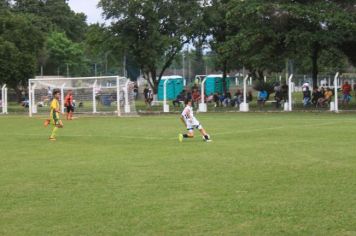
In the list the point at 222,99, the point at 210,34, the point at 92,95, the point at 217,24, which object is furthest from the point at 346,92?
the point at 92,95

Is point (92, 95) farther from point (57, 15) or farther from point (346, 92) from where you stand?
point (57, 15)

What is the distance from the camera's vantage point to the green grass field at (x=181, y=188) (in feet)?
24.5

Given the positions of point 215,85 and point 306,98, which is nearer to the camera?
point 306,98

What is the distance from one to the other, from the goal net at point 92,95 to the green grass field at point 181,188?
20657mm

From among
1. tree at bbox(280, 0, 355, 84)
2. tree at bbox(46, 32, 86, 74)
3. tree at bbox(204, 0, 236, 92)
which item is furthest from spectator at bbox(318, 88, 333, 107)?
tree at bbox(46, 32, 86, 74)

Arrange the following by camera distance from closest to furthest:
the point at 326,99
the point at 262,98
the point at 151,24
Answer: the point at 326,99, the point at 262,98, the point at 151,24

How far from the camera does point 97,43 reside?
47.3 m

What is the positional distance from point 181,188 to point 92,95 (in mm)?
30457

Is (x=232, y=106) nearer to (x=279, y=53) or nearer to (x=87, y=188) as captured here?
(x=279, y=53)

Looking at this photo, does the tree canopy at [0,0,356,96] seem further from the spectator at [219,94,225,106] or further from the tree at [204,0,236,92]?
the spectator at [219,94,225,106]

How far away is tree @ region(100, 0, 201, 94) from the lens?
149 ft

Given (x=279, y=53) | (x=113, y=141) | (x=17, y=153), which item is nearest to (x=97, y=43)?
(x=279, y=53)

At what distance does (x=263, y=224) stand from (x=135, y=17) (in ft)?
130

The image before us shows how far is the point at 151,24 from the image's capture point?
150 feet
